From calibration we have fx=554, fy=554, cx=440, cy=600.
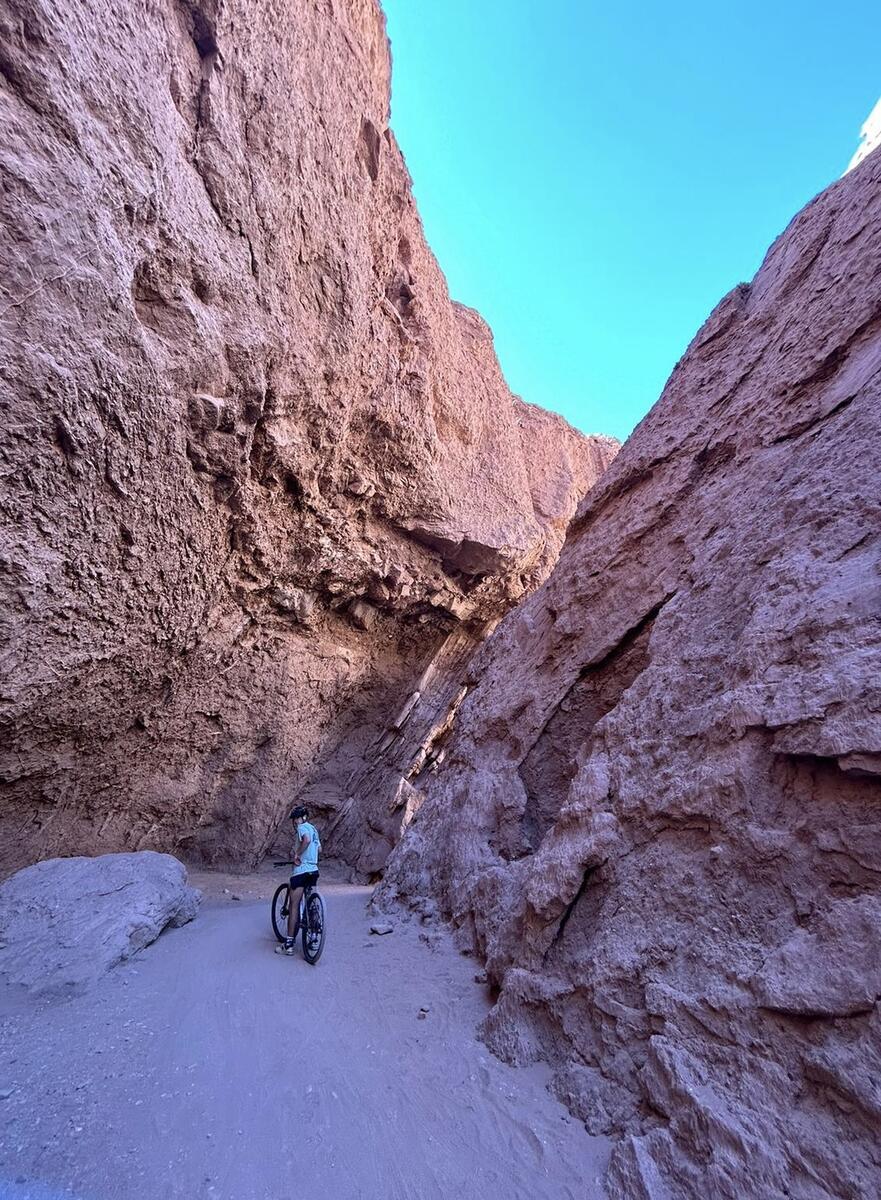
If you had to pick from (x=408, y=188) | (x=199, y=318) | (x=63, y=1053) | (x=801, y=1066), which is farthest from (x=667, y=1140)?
(x=408, y=188)

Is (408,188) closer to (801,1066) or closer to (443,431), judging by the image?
(443,431)

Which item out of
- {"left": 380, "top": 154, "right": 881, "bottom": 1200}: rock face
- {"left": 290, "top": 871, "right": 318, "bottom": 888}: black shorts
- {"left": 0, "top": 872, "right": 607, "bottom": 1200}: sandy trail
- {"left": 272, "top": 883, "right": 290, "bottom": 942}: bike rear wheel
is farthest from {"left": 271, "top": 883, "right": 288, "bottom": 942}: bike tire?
{"left": 380, "top": 154, "right": 881, "bottom": 1200}: rock face

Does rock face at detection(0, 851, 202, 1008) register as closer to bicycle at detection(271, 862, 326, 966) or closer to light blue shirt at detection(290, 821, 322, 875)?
bicycle at detection(271, 862, 326, 966)

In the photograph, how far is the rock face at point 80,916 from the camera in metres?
4.09

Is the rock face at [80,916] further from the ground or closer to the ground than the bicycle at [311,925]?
closer to the ground

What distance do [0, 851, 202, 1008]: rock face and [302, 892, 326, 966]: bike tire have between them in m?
1.48

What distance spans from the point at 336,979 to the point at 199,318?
22.8ft

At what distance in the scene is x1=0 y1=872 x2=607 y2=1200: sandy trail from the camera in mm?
2215

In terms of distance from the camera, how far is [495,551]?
483 inches

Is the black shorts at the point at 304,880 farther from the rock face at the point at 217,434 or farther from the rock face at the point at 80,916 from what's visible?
the rock face at the point at 217,434

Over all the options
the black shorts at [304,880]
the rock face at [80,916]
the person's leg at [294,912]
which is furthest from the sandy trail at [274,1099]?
the black shorts at [304,880]

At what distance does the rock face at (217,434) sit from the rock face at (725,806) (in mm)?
4970

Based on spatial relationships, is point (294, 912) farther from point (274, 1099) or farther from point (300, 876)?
point (274, 1099)

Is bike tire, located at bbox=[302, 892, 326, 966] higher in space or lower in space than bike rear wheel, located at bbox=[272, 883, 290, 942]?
higher
